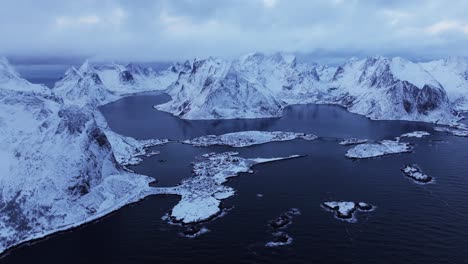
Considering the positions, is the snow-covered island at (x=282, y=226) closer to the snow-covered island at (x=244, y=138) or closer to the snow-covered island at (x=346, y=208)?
the snow-covered island at (x=346, y=208)

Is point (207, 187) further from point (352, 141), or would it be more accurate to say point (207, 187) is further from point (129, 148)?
point (352, 141)

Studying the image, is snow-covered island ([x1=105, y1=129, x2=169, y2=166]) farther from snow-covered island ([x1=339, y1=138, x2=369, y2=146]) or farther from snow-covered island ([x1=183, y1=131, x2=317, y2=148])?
snow-covered island ([x1=339, y1=138, x2=369, y2=146])

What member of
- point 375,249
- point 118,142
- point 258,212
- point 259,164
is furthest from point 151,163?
point 375,249

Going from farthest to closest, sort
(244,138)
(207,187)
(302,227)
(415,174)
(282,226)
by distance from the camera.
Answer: (244,138)
(415,174)
(207,187)
(282,226)
(302,227)

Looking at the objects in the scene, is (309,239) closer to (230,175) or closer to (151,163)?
(230,175)

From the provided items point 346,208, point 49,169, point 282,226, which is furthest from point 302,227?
point 49,169
